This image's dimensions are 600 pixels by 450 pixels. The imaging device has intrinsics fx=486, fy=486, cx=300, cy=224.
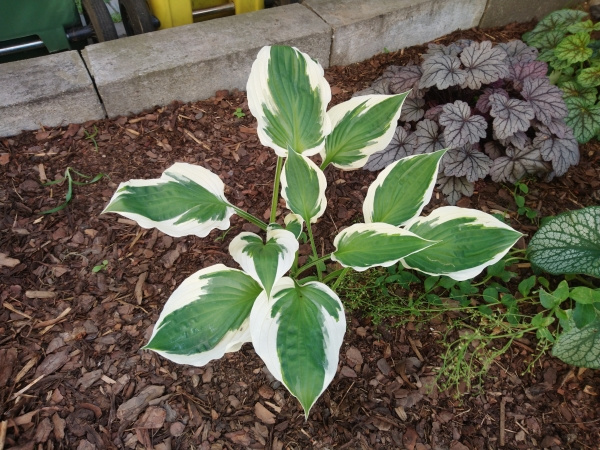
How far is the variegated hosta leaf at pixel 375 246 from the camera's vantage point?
1.21 m

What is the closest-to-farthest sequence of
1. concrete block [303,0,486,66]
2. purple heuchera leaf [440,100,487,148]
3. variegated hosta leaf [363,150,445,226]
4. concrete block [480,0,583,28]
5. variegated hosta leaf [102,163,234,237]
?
variegated hosta leaf [102,163,234,237], variegated hosta leaf [363,150,445,226], purple heuchera leaf [440,100,487,148], concrete block [303,0,486,66], concrete block [480,0,583,28]

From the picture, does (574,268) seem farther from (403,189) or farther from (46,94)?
(46,94)

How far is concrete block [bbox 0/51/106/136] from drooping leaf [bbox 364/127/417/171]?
1.25m

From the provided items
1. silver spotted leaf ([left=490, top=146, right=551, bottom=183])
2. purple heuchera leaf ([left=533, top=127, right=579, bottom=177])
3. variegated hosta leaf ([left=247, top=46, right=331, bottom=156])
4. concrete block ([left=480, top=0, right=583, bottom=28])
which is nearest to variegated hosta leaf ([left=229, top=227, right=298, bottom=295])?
variegated hosta leaf ([left=247, top=46, right=331, bottom=156])

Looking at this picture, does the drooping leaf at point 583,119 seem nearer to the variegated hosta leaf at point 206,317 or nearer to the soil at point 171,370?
the soil at point 171,370

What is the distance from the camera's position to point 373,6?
2475 mm

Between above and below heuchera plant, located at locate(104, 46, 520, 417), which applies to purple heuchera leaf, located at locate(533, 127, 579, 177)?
below

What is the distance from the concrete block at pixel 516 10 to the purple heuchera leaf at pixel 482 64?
955 mm

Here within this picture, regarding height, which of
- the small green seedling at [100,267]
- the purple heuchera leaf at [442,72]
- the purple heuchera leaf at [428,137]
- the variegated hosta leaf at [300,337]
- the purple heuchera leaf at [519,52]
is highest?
the purple heuchera leaf at [442,72]

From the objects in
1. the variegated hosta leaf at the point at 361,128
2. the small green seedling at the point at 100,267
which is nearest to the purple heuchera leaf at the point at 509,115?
the variegated hosta leaf at the point at 361,128

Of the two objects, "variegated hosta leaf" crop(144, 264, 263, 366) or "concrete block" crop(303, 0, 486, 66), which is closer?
"variegated hosta leaf" crop(144, 264, 263, 366)

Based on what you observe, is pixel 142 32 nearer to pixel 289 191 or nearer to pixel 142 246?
pixel 142 246

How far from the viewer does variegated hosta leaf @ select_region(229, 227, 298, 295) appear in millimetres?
1190

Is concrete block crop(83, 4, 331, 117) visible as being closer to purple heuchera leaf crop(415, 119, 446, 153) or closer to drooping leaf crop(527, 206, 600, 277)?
purple heuchera leaf crop(415, 119, 446, 153)
